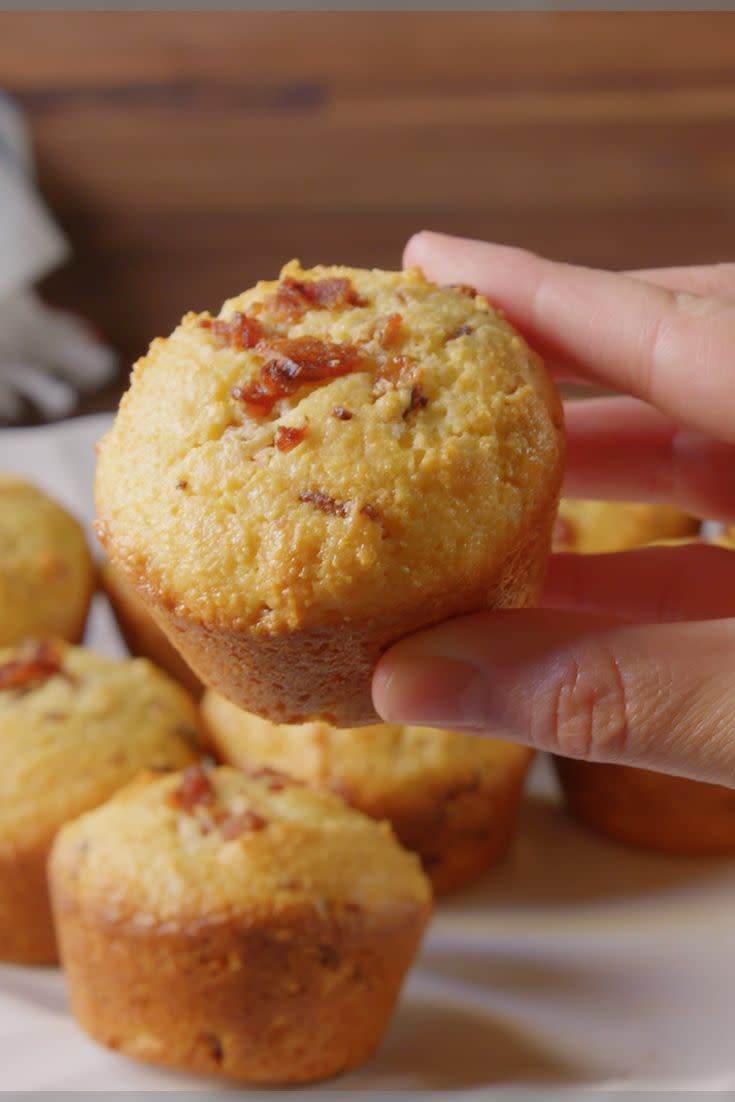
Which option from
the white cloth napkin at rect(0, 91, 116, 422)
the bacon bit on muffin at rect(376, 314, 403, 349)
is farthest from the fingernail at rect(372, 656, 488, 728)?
the white cloth napkin at rect(0, 91, 116, 422)

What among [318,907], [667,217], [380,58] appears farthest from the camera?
[380,58]

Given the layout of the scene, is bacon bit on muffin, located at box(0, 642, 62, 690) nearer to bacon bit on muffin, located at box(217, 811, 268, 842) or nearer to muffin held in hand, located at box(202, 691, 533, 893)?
muffin held in hand, located at box(202, 691, 533, 893)

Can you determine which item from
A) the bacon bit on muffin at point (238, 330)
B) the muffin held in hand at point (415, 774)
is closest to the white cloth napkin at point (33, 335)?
the muffin held in hand at point (415, 774)

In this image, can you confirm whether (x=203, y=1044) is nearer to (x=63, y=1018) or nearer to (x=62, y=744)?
(x=63, y=1018)

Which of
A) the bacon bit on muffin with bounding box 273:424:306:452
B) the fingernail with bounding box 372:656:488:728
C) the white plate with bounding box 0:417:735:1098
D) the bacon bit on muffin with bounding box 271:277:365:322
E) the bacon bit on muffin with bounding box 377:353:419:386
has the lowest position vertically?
the white plate with bounding box 0:417:735:1098

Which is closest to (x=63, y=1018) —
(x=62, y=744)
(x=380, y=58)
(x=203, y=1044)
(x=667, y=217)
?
(x=203, y=1044)

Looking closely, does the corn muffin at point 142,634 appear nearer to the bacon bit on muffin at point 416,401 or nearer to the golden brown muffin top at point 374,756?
the golden brown muffin top at point 374,756

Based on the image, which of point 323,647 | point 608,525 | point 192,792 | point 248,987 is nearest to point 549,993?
point 248,987
